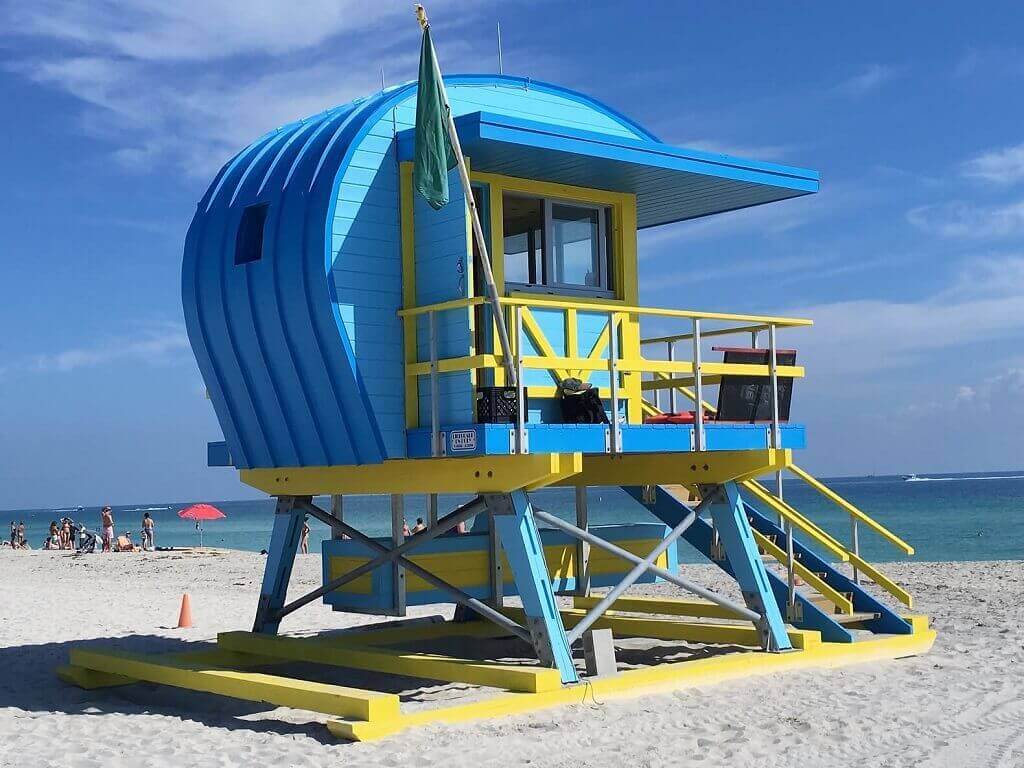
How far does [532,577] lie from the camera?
484 inches

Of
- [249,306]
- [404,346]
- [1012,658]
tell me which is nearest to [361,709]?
[404,346]

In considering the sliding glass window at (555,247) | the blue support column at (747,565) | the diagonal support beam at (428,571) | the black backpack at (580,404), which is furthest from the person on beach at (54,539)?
the black backpack at (580,404)

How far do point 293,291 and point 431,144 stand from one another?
80.6 inches

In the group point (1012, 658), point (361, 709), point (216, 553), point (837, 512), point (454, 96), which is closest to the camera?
point (361, 709)

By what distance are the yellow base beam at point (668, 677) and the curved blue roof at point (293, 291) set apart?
9.08ft

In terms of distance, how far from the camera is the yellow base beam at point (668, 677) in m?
11.0

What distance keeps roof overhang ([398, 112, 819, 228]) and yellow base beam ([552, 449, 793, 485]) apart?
286 cm

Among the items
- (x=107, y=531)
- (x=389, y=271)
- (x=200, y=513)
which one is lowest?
(x=107, y=531)

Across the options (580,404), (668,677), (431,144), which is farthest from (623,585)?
(431,144)

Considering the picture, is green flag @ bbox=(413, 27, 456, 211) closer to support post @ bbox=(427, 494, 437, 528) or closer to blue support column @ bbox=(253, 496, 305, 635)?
blue support column @ bbox=(253, 496, 305, 635)

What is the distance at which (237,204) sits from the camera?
1406 centimetres

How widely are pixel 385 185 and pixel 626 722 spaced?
556cm

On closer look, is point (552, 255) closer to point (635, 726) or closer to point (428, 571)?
point (428, 571)

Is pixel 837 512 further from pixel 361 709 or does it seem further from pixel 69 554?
pixel 361 709
